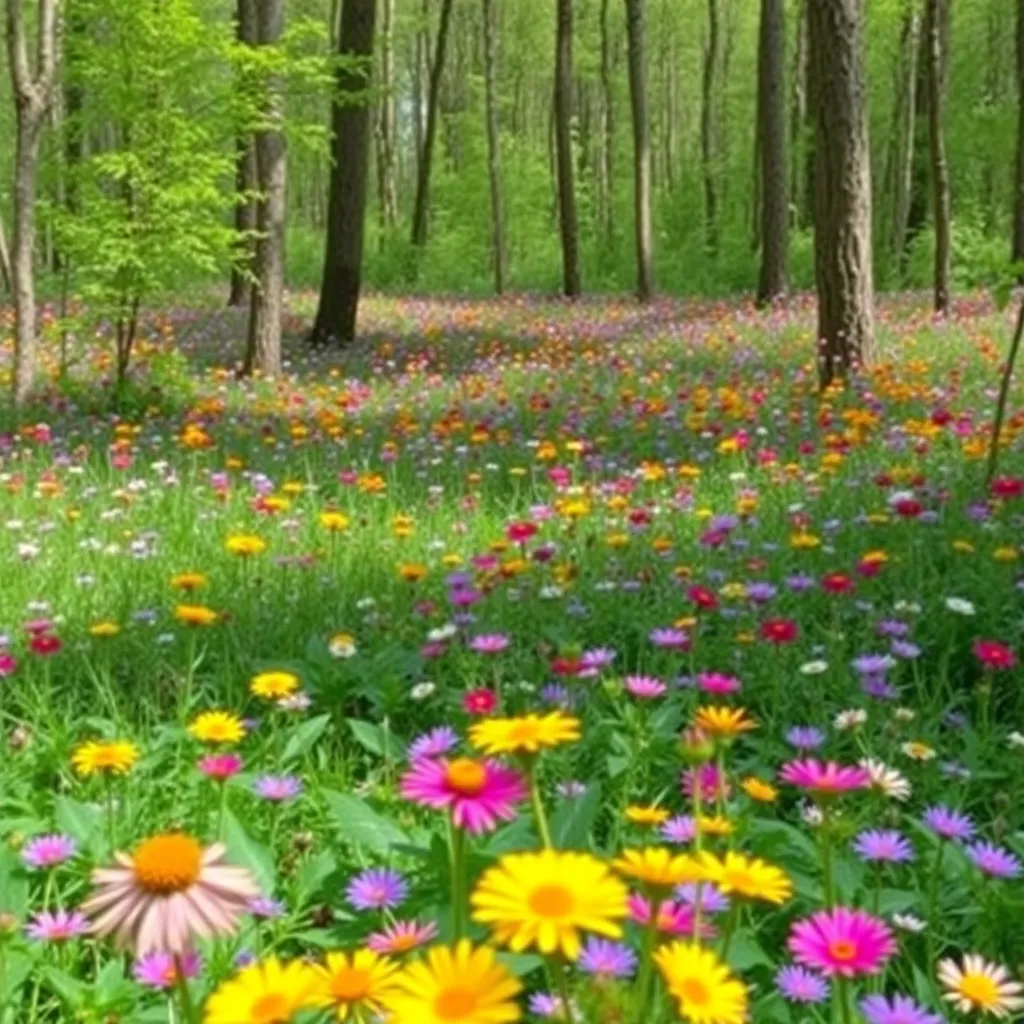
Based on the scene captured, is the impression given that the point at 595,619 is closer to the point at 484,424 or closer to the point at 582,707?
the point at 582,707

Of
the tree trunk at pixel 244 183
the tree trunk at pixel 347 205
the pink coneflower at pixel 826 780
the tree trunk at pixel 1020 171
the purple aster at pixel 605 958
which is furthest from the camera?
the tree trunk at pixel 1020 171

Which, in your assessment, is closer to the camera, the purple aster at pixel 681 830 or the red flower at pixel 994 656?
the purple aster at pixel 681 830

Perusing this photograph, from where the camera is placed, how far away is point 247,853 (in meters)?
1.99

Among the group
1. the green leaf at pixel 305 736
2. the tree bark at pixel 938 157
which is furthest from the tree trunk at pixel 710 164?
the green leaf at pixel 305 736

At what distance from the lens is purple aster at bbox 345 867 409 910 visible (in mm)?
1756

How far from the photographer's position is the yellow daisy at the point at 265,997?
89cm

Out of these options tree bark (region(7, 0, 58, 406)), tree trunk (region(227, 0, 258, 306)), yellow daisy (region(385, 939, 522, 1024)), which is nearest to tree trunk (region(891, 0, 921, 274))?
tree trunk (region(227, 0, 258, 306))

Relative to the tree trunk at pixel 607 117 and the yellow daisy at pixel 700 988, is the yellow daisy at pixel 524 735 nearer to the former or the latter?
the yellow daisy at pixel 700 988

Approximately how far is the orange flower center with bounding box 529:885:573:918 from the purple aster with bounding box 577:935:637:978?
474mm

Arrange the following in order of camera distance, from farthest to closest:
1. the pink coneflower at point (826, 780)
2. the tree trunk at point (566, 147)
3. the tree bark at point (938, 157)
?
the tree trunk at point (566, 147) → the tree bark at point (938, 157) → the pink coneflower at point (826, 780)

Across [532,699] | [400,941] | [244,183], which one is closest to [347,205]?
[244,183]

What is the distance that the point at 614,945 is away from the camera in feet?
4.58

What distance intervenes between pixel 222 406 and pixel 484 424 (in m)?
2.37

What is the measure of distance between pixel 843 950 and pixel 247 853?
115 centimetres
